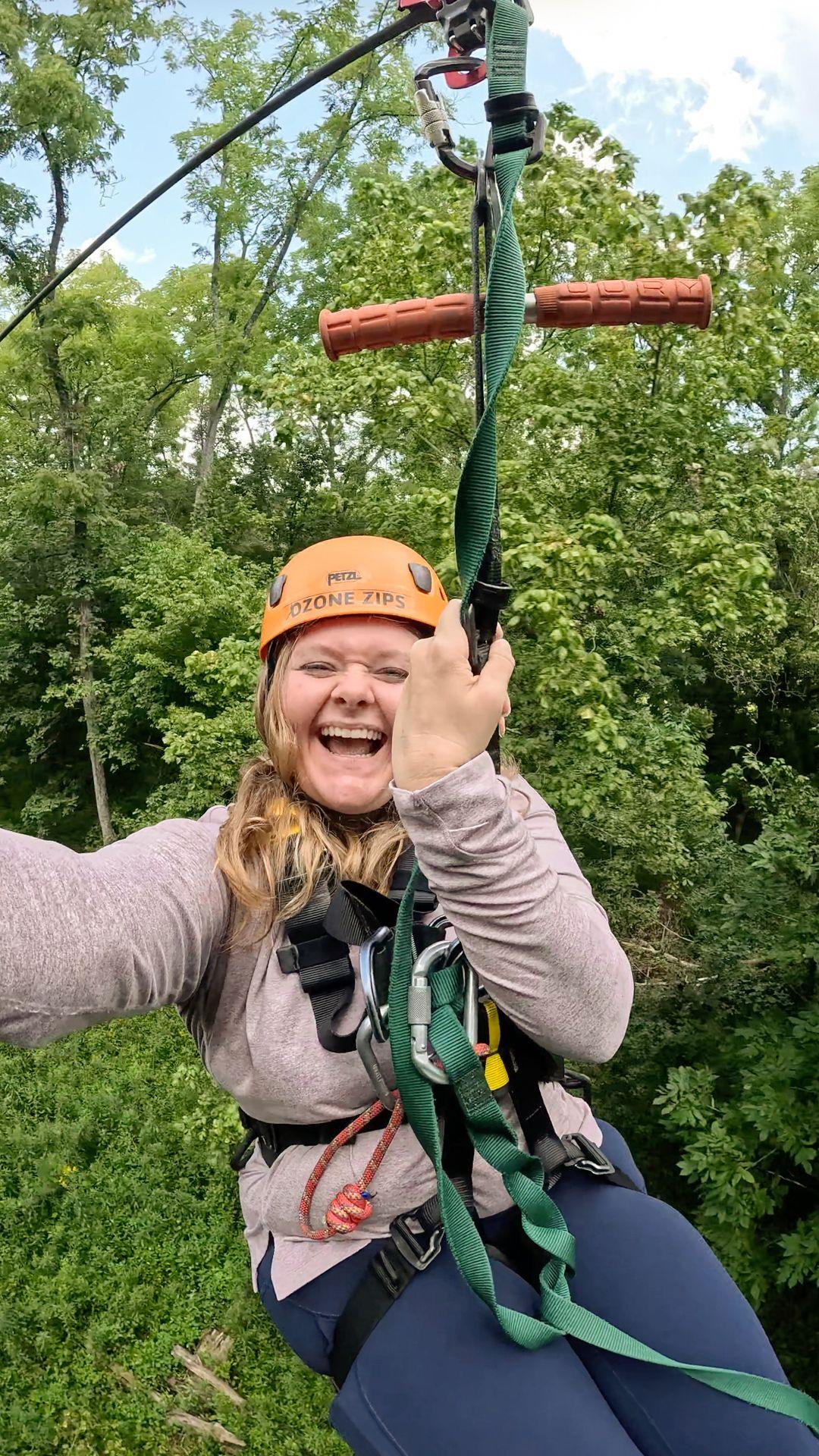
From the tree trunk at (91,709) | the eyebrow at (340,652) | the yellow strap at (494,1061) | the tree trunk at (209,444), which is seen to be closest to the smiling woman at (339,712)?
the eyebrow at (340,652)

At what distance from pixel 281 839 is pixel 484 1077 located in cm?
46

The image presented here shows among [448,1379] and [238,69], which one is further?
[238,69]

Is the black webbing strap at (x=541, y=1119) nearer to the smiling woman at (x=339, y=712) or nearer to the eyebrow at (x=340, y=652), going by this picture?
the smiling woman at (x=339, y=712)

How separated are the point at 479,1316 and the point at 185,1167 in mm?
7283

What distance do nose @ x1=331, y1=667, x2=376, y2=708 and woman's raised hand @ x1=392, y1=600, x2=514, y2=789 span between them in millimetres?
416

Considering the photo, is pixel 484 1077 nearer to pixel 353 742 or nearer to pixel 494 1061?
pixel 494 1061

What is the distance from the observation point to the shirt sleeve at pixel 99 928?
3.15 ft

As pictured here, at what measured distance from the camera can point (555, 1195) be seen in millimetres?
1410

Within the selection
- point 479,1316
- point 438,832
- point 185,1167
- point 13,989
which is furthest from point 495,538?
point 185,1167

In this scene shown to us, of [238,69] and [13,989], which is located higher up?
[238,69]

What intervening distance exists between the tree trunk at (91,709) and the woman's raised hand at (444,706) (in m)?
13.6

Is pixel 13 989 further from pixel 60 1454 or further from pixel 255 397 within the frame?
pixel 255 397

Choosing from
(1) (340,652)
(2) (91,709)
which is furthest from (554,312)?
(2) (91,709)

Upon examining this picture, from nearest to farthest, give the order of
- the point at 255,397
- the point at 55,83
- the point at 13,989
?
the point at 13,989
the point at 255,397
the point at 55,83
